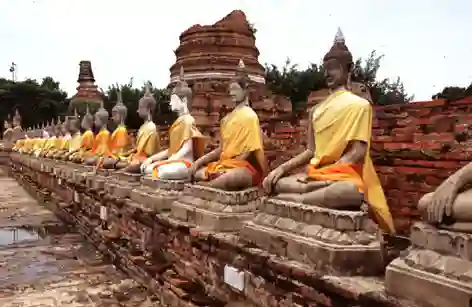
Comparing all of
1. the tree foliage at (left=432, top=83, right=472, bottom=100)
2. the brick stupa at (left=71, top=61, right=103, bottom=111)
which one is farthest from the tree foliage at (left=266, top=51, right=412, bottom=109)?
the brick stupa at (left=71, top=61, right=103, bottom=111)

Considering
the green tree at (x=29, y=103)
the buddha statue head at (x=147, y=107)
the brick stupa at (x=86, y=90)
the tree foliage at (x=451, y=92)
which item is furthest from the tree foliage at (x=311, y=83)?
the green tree at (x=29, y=103)

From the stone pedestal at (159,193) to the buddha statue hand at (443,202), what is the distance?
363 centimetres

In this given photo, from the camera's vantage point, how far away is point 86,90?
1401 inches

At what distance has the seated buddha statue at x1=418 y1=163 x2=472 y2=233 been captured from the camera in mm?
2805

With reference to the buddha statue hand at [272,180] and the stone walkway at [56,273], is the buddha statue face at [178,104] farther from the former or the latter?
the buddha statue hand at [272,180]

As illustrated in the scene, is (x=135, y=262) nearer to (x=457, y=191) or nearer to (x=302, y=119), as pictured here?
(x=302, y=119)

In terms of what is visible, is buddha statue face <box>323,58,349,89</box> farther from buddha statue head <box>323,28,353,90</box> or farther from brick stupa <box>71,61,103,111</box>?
brick stupa <box>71,61,103,111</box>

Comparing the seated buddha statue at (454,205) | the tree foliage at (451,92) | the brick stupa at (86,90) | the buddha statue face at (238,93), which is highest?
the brick stupa at (86,90)

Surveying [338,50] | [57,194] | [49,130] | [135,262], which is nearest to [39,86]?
[49,130]

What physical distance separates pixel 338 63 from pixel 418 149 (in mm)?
1703

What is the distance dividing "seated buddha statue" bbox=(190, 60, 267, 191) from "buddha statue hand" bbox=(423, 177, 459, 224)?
238 centimetres

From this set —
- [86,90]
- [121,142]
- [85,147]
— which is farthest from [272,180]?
[86,90]

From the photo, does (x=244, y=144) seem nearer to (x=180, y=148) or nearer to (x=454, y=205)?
(x=180, y=148)

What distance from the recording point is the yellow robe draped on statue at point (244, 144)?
5266mm
